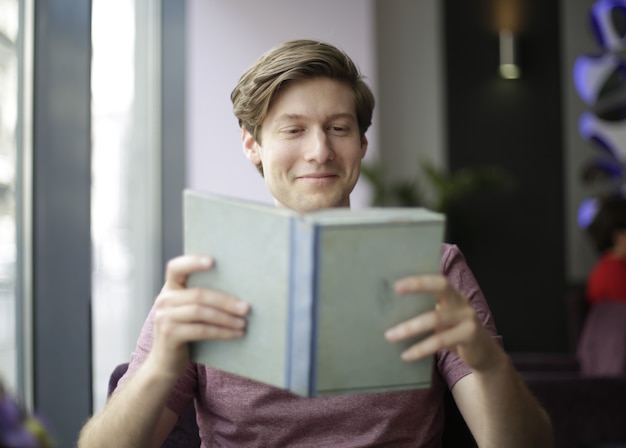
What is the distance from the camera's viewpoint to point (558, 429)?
103 inches

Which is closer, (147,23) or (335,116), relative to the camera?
(335,116)

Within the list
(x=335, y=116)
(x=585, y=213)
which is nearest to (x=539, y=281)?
(x=585, y=213)

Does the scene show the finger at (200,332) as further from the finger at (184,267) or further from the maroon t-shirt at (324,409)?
the maroon t-shirt at (324,409)

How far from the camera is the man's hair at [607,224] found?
12.7 ft

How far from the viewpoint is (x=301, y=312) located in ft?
2.95

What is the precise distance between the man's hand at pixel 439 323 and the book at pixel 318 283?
0.04 ft

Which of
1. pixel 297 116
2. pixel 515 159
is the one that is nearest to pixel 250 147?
pixel 297 116

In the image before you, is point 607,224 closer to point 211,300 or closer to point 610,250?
point 610,250

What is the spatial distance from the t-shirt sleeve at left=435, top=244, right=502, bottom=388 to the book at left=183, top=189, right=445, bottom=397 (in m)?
0.33

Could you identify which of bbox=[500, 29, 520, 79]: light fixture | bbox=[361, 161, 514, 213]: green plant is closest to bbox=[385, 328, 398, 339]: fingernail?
bbox=[361, 161, 514, 213]: green plant

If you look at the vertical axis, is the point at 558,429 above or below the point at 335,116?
below

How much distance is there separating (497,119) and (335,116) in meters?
4.88

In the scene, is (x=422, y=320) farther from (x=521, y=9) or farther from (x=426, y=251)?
(x=521, y=9)

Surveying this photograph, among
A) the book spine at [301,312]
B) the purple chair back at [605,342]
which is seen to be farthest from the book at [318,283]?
the purple chair back at [605,342]
